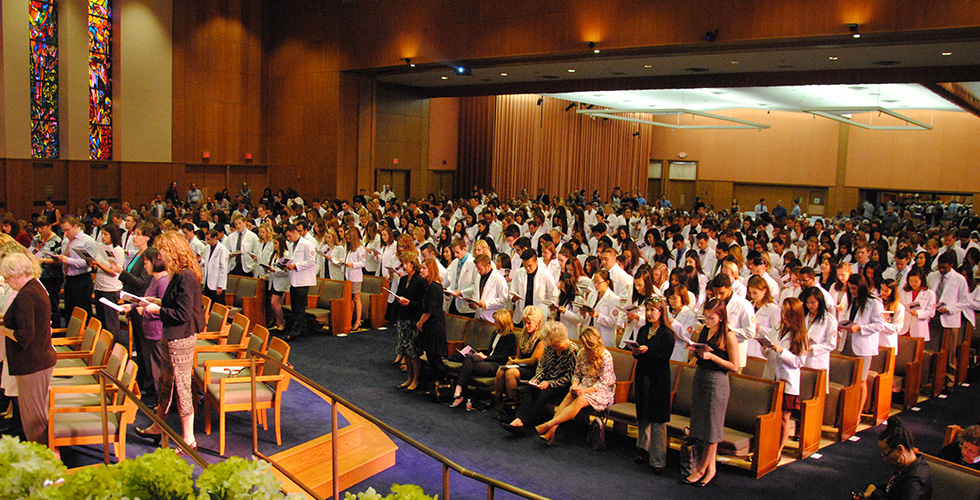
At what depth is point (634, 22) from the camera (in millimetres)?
13391

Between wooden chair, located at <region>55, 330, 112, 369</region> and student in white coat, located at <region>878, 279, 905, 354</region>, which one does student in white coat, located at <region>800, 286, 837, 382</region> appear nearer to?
student in white coat, located at <region>878, 279, 905, 354</region>

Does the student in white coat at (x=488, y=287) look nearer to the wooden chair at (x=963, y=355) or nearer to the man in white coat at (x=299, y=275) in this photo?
the man in white coat at (x=299, y=275)

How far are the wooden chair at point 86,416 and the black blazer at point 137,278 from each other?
1899 millimetres

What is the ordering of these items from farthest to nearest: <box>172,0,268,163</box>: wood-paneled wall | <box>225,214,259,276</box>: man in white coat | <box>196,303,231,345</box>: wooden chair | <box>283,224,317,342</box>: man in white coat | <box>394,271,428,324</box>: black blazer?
<box>172,0,268,163</box>: wood-paneled wall < <box>225,214,259,276</box>: man in white coat < <box>283,224,317,342</box>: man in white coat < <box>394,271,428,324</box>: black blazer < <box>196,303,231,345</box>: wooden chair

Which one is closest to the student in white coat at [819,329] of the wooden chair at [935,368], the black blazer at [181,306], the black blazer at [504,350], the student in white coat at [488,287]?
the wooden chair at [935,368]

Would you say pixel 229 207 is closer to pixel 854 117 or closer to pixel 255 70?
pixel 255 70

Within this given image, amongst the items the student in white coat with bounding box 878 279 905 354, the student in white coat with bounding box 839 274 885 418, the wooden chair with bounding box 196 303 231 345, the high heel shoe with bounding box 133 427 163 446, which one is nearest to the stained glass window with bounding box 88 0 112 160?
the wooden chair with bounding box 196 303 231 345

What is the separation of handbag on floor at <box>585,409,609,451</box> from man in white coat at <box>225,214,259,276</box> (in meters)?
5.87

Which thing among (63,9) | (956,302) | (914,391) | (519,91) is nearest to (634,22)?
(519,91)

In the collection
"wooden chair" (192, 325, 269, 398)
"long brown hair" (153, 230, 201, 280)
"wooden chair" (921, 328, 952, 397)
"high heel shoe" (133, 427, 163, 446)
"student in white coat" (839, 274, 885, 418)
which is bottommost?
"high heel shoe" (133, 427, 163, 446)

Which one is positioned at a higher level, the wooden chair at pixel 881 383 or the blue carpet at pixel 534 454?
the wooden chair at pixel 881 383

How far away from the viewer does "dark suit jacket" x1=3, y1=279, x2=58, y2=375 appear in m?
4.48

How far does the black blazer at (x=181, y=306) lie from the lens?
498 cm

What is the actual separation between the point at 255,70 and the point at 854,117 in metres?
19.9
